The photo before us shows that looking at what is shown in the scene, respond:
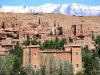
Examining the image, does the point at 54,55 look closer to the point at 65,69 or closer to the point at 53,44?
the point at 65,69

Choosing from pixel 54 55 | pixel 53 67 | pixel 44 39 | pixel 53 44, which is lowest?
pixel 53 67

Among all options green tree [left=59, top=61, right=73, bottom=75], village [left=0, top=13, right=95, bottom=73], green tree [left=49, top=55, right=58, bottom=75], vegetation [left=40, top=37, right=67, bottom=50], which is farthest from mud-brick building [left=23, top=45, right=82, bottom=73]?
vegetation [left=40, top=37, right=67, bottom=50]

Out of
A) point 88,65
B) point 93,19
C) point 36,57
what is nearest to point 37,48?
point 36,57

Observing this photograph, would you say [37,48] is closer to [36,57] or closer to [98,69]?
[36,57]

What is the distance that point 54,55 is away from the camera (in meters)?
44.6

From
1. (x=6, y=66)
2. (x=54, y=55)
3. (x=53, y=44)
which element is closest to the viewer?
(x=6, y=66)

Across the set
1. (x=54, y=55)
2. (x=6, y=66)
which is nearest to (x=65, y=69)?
(x=54, y=55)

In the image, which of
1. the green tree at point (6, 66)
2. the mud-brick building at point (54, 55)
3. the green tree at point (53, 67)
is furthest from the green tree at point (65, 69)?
the green tree at point (6, 66)

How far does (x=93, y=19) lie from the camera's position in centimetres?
10075

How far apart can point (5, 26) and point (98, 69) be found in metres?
25.1

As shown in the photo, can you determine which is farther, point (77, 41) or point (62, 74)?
point (77, 41)

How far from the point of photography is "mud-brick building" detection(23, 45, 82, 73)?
43944mm

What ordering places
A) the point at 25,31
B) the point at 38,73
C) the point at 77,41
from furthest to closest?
the point at 25,31 → the point at 77,41 → the point at 38,73

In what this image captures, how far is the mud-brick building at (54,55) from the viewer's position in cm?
4394
